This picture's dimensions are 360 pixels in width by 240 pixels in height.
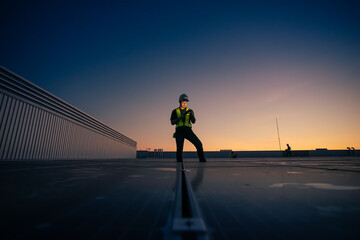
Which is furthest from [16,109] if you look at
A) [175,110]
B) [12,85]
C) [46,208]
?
[46,208]

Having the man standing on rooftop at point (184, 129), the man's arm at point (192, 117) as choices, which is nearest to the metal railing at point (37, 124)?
the man standing on rooftop at point (184, 129)

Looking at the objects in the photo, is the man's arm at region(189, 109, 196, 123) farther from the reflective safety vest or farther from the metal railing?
the metal railing

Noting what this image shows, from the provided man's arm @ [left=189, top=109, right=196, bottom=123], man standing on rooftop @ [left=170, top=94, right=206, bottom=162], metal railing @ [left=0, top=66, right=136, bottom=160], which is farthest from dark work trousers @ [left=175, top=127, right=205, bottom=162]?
metal railing @ [left=0, top=66, right=136, bottom=160]

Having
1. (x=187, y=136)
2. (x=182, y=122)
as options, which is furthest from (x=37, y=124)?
(x=187, y=136)

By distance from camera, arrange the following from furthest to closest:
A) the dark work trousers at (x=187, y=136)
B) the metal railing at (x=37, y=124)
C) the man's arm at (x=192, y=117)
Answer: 1. the metal railing at (x=37, y=124)
2. the man's arm at (x=192, y=117)
3. the dark work trousers at (x=187, y=136)

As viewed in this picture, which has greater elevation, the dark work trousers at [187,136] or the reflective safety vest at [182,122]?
the reflective safety vest at [182,122]

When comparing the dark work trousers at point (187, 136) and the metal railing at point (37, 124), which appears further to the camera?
the metal railing at point (37, 124)

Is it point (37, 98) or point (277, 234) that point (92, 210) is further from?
point (37, 98)

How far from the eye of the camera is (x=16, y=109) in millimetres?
6656

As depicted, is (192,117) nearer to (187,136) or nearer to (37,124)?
(187,136)

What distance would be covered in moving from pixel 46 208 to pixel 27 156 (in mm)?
8758

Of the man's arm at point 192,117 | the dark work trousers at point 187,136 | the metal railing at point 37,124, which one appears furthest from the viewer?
the metal railing at point 37,124

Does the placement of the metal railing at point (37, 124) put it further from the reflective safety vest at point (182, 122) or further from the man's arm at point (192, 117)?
the man's arm at point (192, 117)

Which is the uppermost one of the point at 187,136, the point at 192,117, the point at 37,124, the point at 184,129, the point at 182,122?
the point at 37,124
